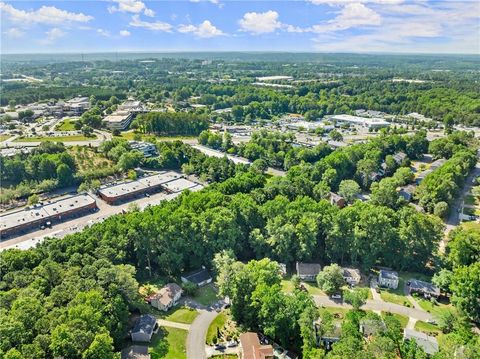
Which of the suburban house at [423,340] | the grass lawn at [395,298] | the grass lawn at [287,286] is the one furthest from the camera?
the grass lawn at [287,286]

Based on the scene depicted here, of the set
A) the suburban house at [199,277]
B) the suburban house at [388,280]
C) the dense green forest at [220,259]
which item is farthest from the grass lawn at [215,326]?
the suburban house at [388,280]

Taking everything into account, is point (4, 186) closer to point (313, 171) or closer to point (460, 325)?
point (313, 171)

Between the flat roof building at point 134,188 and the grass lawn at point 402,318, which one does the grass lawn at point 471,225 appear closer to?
the grass lawn at point 402,318

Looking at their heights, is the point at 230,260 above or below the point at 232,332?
above

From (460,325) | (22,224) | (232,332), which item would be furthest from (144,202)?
(460,325)

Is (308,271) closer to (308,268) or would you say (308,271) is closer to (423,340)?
(308,268)

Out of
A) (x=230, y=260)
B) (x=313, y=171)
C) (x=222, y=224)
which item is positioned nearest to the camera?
→ (x=230, y=260)

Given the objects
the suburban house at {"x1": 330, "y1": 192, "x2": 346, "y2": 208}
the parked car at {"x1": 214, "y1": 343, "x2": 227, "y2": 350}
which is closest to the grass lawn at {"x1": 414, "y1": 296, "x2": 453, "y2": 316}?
the parked car at {"x1": 214, "y1": 343, "x2": 227, "y2": 350}
